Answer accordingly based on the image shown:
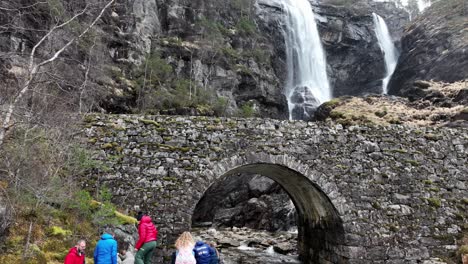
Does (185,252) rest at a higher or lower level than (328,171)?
lower

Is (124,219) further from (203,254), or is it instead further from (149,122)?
(203,254)

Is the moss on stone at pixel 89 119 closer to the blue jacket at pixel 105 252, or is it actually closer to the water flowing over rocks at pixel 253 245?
the blue jacket at pixel 105 252

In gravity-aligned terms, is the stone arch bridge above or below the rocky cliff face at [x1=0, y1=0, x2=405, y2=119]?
below

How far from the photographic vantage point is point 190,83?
30062 millimetres

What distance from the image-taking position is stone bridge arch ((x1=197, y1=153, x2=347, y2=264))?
10.5 m

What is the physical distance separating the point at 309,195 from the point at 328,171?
1.78 metres

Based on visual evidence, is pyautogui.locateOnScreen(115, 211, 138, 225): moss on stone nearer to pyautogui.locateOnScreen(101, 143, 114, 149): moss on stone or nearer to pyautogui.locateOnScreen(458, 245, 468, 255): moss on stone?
pyautogui.locateOnScreen(101, 143, 114, 149): moss on stone

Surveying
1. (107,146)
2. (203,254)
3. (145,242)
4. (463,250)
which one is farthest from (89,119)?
(463,250)

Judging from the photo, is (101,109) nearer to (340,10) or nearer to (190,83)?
(190,83)

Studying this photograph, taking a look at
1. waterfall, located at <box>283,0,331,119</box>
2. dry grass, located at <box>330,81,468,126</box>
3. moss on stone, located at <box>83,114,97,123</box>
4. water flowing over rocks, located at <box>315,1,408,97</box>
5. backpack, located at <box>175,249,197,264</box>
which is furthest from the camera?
water flowing over rocks, located at <box>315,1,408,97</box>

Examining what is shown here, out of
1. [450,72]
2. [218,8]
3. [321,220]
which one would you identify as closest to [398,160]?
[321,220]

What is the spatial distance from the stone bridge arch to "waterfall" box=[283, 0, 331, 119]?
23.9 metres

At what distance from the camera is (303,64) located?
4188 centimetres

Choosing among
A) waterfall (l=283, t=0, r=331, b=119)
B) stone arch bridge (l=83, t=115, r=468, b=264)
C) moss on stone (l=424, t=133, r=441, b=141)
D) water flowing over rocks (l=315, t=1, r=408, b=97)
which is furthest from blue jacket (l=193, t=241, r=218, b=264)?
water flowing over rocks (l=315, t=1, r=408, b=97)
